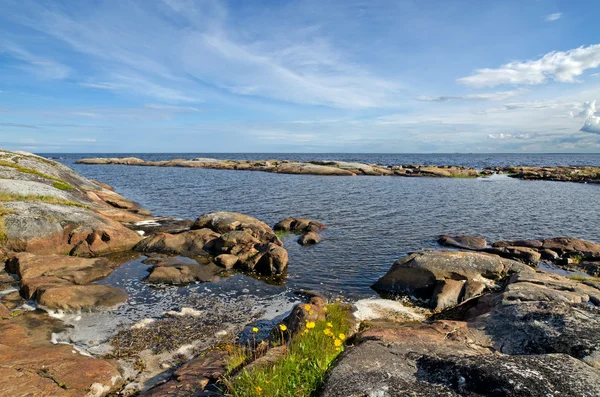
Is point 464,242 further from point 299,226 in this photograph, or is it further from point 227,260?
point 227,260

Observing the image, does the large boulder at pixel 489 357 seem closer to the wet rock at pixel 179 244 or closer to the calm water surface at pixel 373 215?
the calm water surface at pixel 373 215

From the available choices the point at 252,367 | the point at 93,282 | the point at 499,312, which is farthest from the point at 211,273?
the point at 499,312

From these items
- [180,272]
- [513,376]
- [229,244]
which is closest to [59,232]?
[180,272]

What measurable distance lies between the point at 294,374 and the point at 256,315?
7347mm

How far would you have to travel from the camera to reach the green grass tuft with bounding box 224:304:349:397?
242 inches

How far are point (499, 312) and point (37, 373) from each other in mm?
11970

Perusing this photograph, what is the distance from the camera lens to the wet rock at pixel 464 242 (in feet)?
80.8

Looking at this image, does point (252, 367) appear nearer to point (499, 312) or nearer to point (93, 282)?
point (499, 312)

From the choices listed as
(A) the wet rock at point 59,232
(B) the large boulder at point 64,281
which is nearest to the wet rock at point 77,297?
(B) the large boulder at point 64,281

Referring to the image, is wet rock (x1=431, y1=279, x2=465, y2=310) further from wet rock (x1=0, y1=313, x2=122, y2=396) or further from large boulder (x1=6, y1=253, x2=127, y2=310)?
large boulder (x1=6, y1=253, x2=127, y2=310)

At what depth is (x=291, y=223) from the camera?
96.0 feet

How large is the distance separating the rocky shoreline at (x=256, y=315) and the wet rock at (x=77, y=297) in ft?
0.18

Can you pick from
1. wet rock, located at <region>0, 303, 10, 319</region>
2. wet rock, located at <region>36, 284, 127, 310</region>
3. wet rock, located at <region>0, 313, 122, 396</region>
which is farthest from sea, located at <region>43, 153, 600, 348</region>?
wet rock, located at <region>0, 303, 10, 319</region>

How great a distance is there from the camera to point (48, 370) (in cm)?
855
